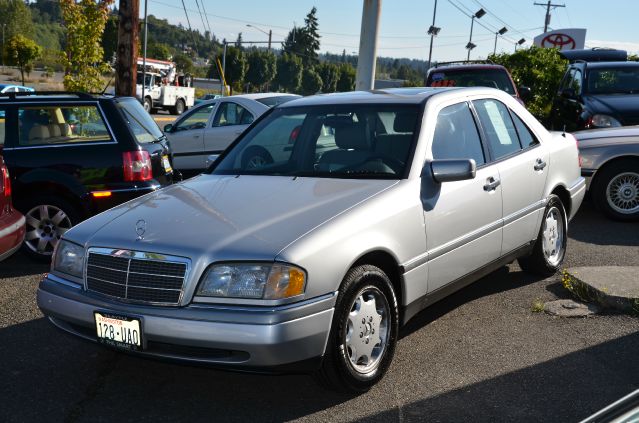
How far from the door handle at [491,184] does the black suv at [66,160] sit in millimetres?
3447

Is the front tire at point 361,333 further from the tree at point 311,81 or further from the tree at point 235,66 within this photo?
the tree at point 311,81

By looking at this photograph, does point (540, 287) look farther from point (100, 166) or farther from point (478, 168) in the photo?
point (100, 166)

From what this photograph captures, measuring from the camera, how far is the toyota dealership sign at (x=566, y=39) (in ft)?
137

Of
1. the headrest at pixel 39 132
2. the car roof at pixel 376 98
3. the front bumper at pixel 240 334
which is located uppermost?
the car roof at pixel 376 98

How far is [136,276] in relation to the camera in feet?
12.1

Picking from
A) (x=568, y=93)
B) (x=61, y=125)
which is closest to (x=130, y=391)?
(x=61, y=125)

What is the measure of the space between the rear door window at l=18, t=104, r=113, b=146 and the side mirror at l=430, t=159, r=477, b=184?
3.79 meters

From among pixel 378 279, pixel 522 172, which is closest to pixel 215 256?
pixel 378 279

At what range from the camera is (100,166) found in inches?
270

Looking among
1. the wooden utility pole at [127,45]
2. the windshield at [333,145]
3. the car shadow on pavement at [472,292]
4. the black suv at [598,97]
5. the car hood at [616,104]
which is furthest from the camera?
the wooden utility pole at [127,45]

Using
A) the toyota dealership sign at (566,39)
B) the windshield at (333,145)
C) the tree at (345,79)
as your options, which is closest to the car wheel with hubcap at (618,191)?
the windshield at (333,145)

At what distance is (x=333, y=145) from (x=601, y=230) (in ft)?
15.9

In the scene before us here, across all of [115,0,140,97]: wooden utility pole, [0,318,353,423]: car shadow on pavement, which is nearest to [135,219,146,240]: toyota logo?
[0,318,353,423]: car shadow on pavement

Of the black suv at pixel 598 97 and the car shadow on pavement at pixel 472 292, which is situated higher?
the black suv at pixel 598 97
